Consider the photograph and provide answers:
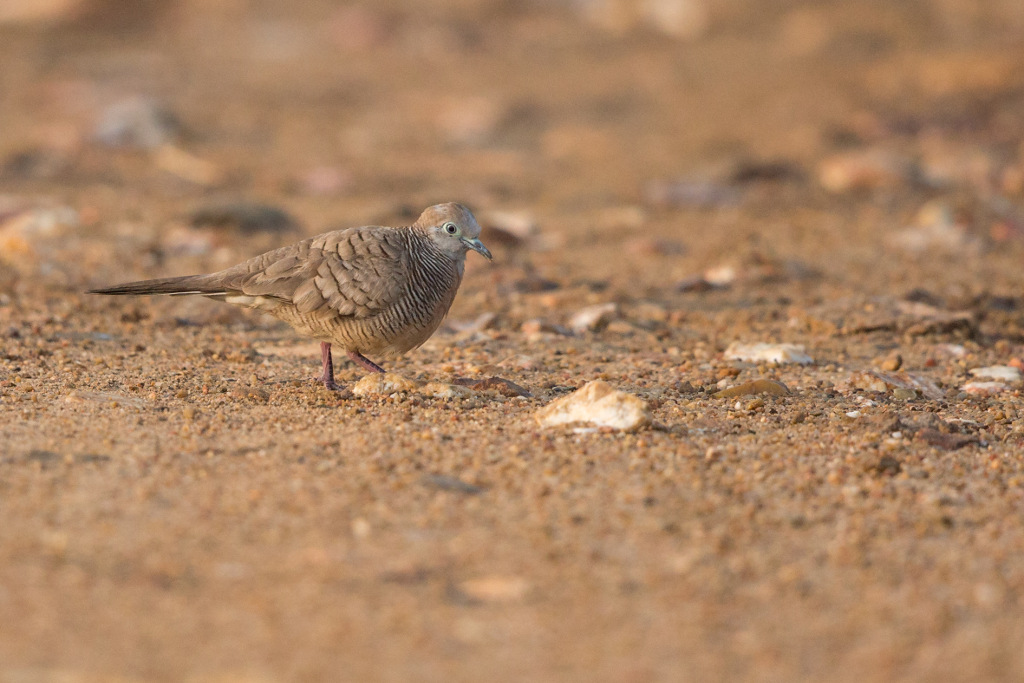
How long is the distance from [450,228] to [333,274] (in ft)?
1.90

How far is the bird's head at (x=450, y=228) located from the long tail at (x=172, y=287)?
938 millimetres

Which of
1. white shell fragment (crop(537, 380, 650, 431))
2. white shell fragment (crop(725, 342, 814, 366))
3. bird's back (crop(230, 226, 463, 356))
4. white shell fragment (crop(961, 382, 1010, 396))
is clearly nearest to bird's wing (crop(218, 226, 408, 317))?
bird's back (crop(230, 226, 463, 356))

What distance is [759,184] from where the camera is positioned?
10.2 m

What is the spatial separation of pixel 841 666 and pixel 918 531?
2.92 feet

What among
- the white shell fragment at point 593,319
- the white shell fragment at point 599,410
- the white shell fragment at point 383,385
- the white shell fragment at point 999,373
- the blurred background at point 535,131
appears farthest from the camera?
the blurred background at point 535,131

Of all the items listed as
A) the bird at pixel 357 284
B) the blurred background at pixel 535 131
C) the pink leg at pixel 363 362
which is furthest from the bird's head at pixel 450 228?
the blurred background at pixel 535 131

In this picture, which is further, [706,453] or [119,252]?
[119,252]

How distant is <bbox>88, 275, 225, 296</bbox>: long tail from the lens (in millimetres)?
4809

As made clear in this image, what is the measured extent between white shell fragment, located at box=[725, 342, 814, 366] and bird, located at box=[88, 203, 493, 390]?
149 cm

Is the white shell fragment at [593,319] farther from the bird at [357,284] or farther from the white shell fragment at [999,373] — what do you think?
the white shell fragment at [999,373]

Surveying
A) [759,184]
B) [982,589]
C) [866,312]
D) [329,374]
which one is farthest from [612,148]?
[982,589]

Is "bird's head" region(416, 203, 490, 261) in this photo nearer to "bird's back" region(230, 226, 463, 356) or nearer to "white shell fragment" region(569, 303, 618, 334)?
"bird's back" region(230, 226, 463, 356)

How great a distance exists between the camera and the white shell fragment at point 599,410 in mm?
4379

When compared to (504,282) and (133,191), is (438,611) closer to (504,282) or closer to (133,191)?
(504,282)
